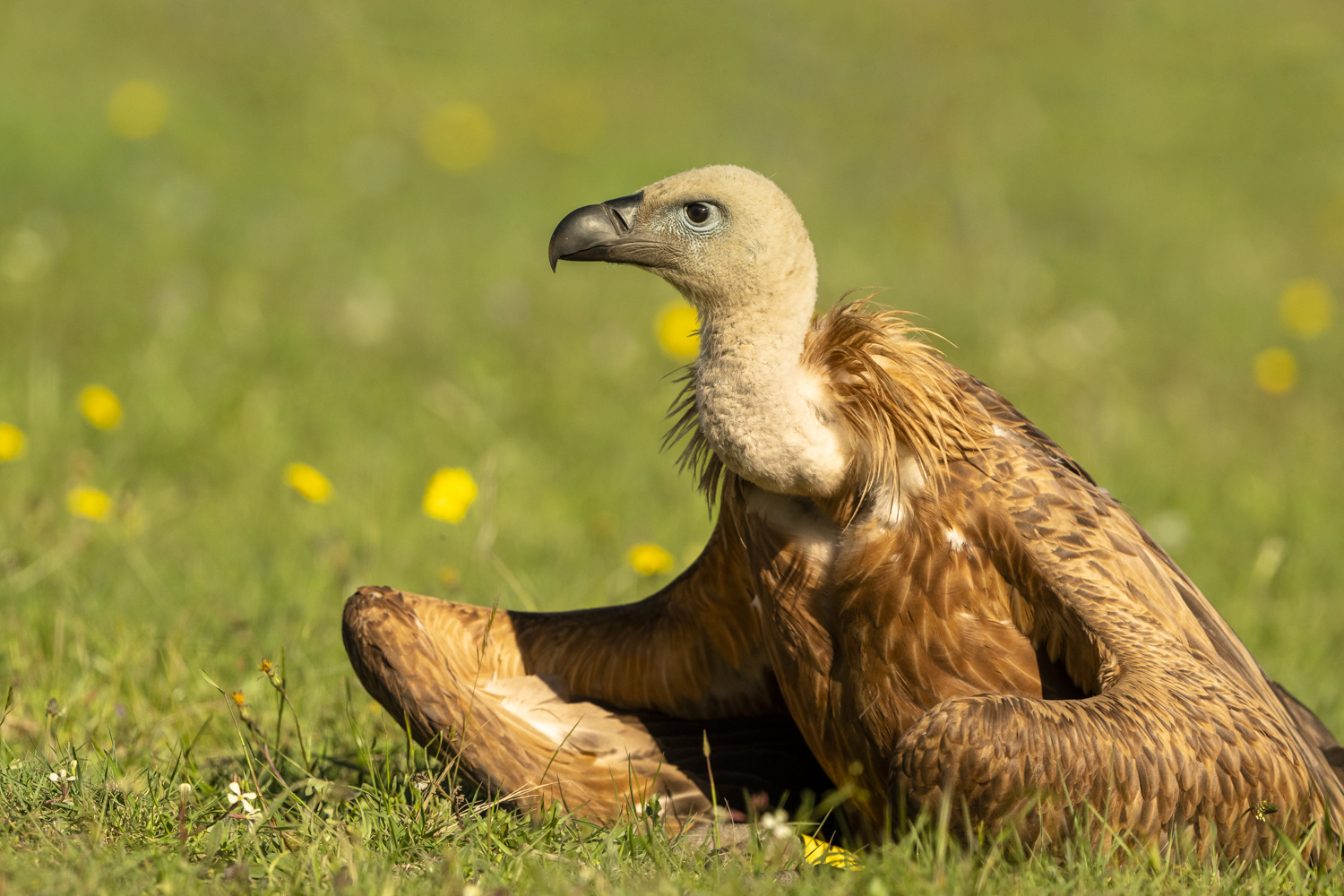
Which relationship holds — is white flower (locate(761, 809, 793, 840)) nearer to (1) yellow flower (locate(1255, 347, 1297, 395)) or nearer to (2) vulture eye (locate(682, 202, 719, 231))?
(2) vulture eye (locate(682, 202, 719, 231))

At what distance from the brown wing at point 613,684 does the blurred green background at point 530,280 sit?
0.81m

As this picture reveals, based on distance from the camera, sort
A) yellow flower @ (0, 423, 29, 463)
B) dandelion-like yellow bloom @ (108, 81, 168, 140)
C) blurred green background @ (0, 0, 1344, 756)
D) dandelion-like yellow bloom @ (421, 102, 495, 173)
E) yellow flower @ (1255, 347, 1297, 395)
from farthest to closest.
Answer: dandelion-like yellow bloom @ (421, 102, 495, 173), dandelion-like yellow bloom @ (108, 81, 168, 140), yellow flower @ (1255, 347, 1297, 395), blurred green background @ (0, 0, 1344, 756), yellow flower @ (0, 423, 29, 463)

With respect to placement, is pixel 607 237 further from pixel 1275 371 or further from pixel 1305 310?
pixel 1305 310

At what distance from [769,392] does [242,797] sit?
1.45 metres

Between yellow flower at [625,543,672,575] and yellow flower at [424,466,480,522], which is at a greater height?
yellow flower at [424,466,480,522]

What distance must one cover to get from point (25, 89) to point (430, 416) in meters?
5.39

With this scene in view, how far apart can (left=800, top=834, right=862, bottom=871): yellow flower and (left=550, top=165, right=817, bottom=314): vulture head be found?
1.16 metres

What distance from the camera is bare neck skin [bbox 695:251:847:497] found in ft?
9.93

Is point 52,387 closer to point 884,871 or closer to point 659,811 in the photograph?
point 659,811

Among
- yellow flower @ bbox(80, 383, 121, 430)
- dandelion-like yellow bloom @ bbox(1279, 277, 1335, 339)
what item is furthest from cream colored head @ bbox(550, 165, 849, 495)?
dandelion-like yellow bloom @ bbox(1279, 277, 1335, 339)

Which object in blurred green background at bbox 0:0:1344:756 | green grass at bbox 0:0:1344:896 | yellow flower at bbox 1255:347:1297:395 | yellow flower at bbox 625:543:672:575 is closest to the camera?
green grass at bbox 0:0:1344:896

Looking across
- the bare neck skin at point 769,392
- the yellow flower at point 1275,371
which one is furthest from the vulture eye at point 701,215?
the yellow flower at point 1275,371

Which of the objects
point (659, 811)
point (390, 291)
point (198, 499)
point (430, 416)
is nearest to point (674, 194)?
point (659, 811)

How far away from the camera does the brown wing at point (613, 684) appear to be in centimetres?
347
